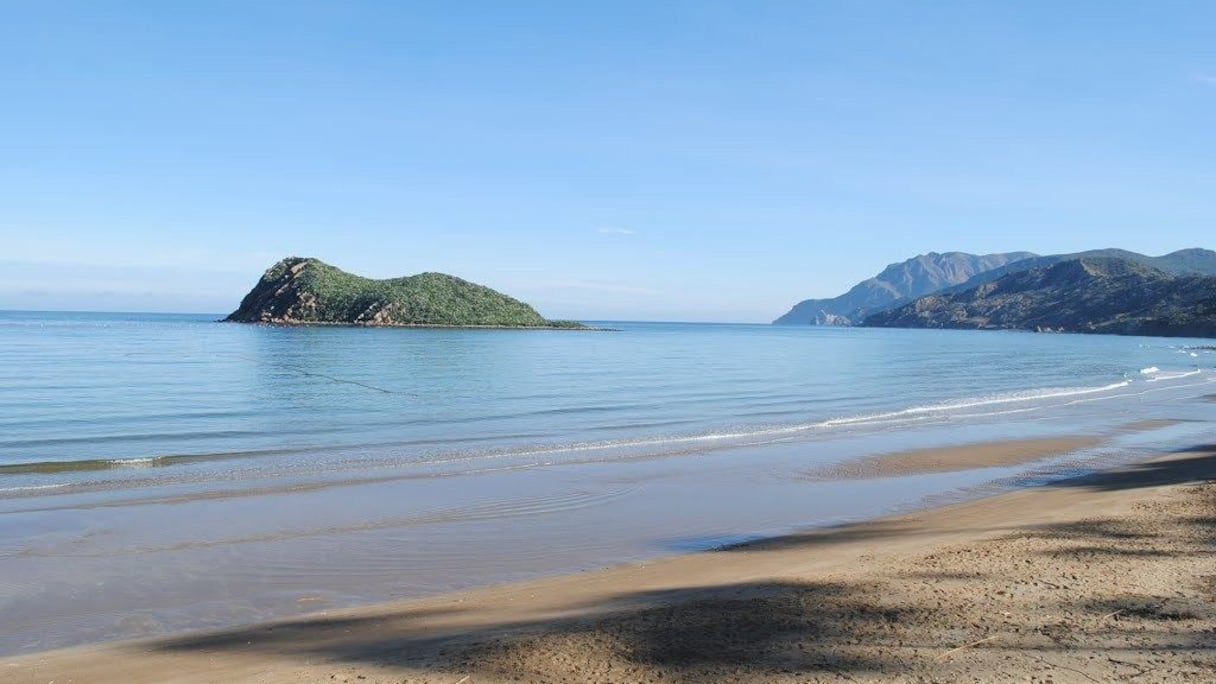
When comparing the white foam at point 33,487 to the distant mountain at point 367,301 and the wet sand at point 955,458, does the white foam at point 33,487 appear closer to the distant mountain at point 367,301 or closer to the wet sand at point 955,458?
the wet sand at point 955,458

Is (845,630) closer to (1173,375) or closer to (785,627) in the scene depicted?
(785,627)

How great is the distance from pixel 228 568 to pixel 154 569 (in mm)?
859

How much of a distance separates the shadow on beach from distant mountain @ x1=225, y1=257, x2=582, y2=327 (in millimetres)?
128171

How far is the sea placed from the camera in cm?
974

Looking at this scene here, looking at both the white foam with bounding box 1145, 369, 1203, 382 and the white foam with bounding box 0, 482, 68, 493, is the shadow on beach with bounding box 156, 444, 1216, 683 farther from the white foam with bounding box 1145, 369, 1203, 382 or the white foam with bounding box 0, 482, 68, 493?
the white foam with bounding box 1145, 369, 1203, 382

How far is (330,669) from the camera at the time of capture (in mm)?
6559

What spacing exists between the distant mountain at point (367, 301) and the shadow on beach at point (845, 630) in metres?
128

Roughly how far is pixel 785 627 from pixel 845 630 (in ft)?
1.63

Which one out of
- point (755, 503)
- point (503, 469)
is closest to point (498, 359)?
point (503, 469)

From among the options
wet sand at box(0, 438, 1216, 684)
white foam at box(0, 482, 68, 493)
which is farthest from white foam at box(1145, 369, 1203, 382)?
white foam at box(0, 482, 68, 493)

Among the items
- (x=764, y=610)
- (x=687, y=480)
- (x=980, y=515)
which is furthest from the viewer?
(x=687, y=480)

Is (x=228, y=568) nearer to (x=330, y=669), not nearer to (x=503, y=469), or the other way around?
(x=330, y=669)

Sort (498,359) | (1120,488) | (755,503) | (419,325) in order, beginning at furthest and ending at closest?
(419,325)
(498,359)
(1120,488)
(755,503)

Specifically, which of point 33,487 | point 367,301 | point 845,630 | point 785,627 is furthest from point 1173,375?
point 367,301
